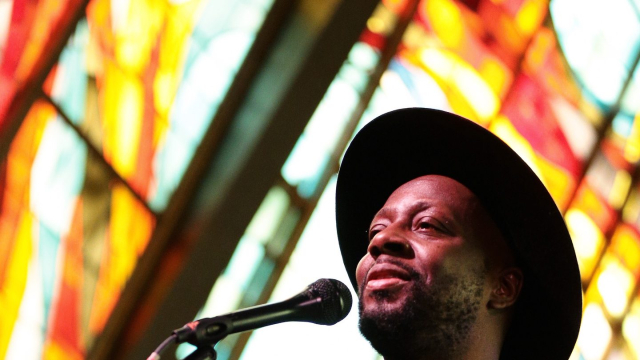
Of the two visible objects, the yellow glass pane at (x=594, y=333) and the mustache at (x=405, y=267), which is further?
the yellow glass pane at (x=594, y=333)

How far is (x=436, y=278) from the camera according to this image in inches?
96.1

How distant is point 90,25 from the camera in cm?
470

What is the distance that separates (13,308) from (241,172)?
1.38 m

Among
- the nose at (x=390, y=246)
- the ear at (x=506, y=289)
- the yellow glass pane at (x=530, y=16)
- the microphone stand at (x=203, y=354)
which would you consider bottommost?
the microphone stand at (x=203, y=354)

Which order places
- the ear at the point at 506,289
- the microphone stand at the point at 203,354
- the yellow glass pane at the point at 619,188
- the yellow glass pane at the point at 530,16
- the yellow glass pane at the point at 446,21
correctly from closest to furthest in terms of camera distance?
the microphone stand at the point at 203,354, the ear at the point at 506,289, the yellow glass pane at the point at 446,21, the yellow glass pane at the point at 530,16, the yellow glass pane at the point at 619,188

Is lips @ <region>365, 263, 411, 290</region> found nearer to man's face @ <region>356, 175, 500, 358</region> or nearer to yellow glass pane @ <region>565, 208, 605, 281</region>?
man's face @ <region>356, 175, 500, 358</region>

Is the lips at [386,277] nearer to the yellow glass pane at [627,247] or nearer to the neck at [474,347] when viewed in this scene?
the neck at [474,347]

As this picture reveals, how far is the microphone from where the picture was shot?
206 centimetres

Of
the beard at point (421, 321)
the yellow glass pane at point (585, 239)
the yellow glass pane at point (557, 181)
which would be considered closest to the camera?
the beard at point (421, 321)

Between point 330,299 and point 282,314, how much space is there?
0.49 feet

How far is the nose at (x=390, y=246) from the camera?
8.13 feet

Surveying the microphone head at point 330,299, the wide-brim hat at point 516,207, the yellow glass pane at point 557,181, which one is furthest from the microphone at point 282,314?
the yellow glass pane at point 557,181

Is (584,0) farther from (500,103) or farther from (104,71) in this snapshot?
(104,71)

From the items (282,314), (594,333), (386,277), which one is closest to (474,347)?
(386,277)
